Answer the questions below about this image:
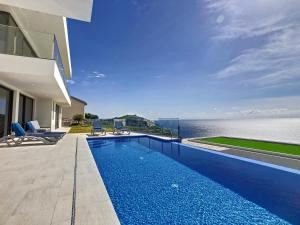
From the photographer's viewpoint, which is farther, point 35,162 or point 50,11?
point 35,162

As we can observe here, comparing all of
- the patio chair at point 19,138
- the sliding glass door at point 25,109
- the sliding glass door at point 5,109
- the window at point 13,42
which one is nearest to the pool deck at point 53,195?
the patio chair at point 19,138

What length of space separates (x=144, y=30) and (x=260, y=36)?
293 inches

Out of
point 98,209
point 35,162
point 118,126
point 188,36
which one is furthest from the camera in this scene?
point 118,126

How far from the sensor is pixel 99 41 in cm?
1380

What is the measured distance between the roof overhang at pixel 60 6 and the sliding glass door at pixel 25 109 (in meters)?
8.83

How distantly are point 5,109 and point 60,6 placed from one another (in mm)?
7016

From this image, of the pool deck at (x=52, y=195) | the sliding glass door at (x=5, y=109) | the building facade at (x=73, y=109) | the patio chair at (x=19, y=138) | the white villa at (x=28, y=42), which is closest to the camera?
the pool deck at (x=52, y=195)

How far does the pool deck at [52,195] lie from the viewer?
91.0 inches

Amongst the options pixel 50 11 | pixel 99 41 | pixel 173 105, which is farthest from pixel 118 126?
pixel 173 105

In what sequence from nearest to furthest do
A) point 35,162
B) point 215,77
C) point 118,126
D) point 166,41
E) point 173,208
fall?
1. point 173,208
2. point 35,162
3. point 166,41
4. point 118,126
5. point 215,77

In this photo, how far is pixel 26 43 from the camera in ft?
21.6

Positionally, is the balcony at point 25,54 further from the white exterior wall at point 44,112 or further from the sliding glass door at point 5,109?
the white exterior wall at point 44,112

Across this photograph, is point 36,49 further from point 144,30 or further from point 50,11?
point 144,30

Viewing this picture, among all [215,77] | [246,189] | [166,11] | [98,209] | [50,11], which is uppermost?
[166,11]
